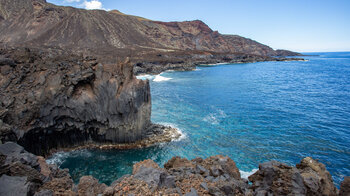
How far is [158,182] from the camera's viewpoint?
27.1 ft

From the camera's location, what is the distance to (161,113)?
3070 cm

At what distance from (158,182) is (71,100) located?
14.7 m

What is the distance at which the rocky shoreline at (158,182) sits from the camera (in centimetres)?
766

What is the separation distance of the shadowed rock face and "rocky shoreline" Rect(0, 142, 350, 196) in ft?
32.1

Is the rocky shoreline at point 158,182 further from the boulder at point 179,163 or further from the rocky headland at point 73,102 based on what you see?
the rocky headland at point 73,102

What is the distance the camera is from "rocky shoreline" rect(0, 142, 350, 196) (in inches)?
302

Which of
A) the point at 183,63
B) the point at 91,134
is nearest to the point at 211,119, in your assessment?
the point at 91,134

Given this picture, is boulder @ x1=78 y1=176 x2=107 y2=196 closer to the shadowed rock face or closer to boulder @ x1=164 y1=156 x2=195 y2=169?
boulder @ x1=164 y1=156 x2=195 y2=169

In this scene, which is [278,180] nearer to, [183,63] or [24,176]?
[24,176]

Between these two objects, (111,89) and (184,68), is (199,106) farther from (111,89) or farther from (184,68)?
(184,68)

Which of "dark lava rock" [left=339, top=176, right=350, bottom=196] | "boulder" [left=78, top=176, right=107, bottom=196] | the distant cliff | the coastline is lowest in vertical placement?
"boulder" [left=78, top=176, right=107, bottom=196]

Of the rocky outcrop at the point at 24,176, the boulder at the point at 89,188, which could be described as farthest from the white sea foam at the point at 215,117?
the rocky outcrop at the point at 24,176

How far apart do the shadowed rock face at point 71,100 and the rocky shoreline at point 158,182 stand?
9788mm

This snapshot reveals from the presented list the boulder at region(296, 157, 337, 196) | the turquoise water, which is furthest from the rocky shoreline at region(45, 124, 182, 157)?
the boulder at region(296, 157, 337, 196)
